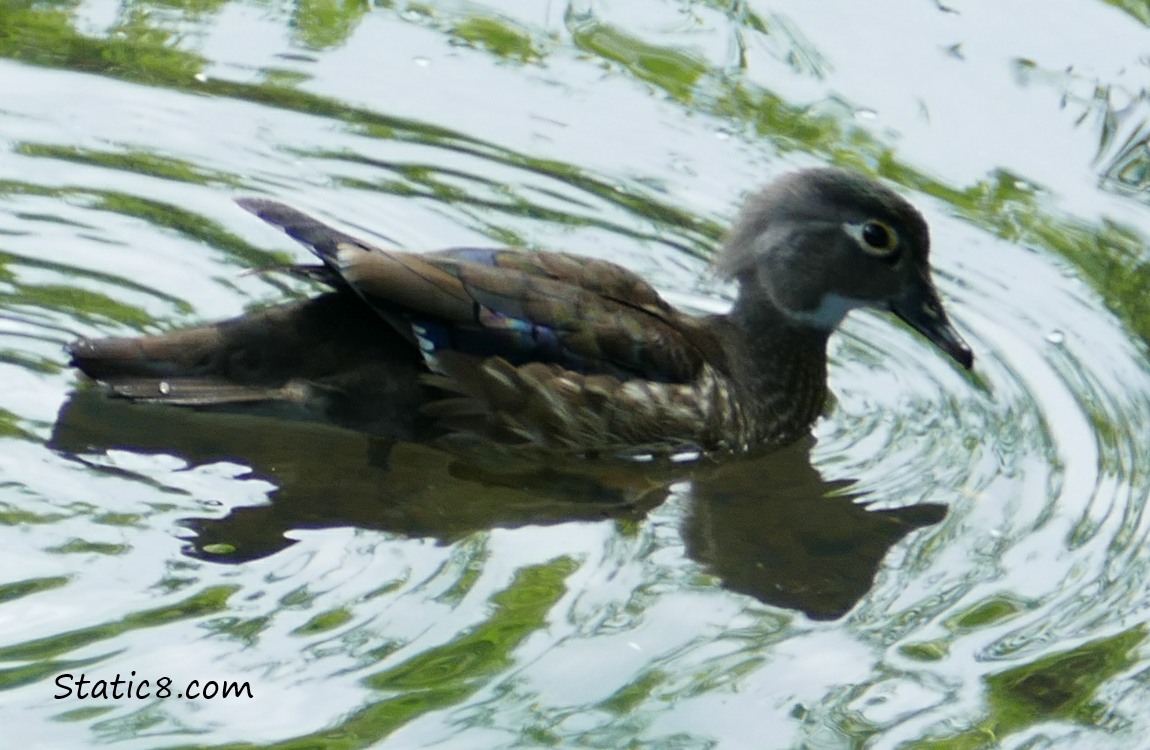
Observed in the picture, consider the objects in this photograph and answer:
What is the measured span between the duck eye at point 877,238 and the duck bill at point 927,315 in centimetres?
15

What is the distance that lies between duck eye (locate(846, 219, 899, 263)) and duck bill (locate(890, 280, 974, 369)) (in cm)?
15

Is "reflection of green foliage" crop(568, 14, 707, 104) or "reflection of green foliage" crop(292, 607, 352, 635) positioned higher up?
"reflection of green foliage" crop(568, 14, 707, 104)

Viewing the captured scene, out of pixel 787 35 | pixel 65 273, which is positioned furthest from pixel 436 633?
pixel 787 35

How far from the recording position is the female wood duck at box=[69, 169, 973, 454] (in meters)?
6.53

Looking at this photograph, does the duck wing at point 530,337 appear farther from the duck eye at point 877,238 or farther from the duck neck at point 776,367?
the duck eye at point 877,238

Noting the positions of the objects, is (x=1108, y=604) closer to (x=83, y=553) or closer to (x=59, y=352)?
(x=83, y=553)

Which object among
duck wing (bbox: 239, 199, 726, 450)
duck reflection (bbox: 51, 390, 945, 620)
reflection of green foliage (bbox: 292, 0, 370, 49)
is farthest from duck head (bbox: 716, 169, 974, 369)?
reflection of green foliage (bbox: 292, 0, 370, 49)

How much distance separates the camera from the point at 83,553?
18.6ft

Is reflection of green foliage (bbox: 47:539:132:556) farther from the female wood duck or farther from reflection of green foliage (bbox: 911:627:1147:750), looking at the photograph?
reflection of green foliage (bbox: 911:627:1147:750)

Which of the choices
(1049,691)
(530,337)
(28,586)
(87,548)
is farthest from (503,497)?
(1049,691)

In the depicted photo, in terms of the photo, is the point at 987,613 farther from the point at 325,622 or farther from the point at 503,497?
the point at 325,622

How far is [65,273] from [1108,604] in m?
3.71

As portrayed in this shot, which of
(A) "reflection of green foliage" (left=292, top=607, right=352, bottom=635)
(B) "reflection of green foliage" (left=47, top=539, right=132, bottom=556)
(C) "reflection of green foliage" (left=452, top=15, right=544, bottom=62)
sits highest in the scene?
(C) "reflection of green foliage" (left=452, top=15, right=544, bottom=62)

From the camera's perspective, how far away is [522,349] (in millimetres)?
Answer: 6684
